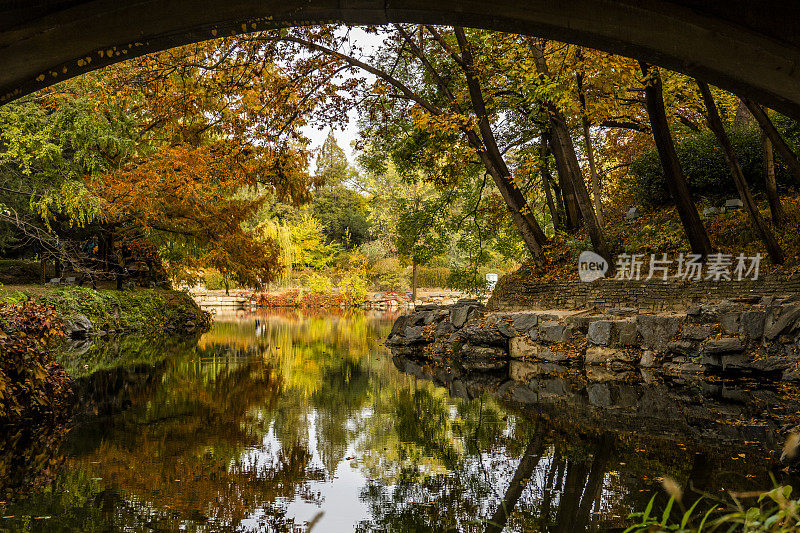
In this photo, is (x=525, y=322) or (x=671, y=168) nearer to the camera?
(x=671, y=168)

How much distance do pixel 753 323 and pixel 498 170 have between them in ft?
21.4

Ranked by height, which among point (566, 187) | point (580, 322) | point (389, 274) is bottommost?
point (580, 322)

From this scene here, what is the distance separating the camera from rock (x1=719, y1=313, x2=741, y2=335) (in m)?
9.74

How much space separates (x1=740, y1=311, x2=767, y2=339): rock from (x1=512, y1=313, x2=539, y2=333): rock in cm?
399

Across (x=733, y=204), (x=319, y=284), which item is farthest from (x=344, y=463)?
→ (x=319, y=284)

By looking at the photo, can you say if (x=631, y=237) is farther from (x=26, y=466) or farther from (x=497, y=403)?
(x=26, y=466)

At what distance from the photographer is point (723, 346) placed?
9.67 m

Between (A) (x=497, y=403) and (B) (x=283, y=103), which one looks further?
(B) (x=283, y=103)

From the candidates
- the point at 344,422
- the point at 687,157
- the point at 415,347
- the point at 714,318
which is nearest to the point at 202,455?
the point at 344,422

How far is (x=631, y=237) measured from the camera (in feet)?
45.8

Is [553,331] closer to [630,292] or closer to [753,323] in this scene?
[630,292]

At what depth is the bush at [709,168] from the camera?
540 inches

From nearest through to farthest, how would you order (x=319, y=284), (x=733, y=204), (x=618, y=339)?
(x=618, y=339) < (x=733, y=204) < (x=319, y=284)

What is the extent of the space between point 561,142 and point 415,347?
19.3ft
